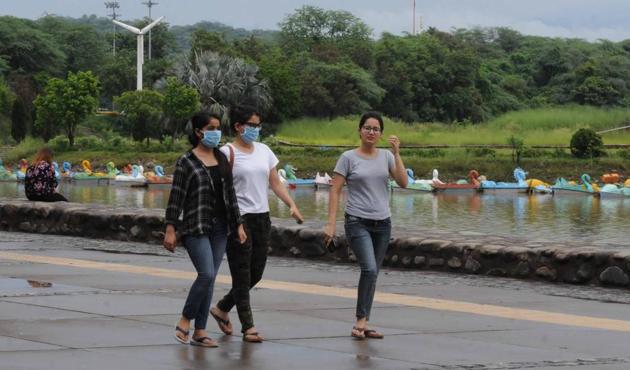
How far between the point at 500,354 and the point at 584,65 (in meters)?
116

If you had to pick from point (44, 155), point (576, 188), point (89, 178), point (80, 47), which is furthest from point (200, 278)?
point (80, 47)

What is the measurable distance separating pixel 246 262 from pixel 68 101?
76.1 meters

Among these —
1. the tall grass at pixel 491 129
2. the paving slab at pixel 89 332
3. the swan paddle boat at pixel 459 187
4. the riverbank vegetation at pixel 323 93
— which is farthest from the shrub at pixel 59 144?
the paving slab at pixel 89 332

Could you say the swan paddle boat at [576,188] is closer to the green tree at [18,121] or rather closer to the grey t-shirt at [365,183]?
the green tree at [18,121]

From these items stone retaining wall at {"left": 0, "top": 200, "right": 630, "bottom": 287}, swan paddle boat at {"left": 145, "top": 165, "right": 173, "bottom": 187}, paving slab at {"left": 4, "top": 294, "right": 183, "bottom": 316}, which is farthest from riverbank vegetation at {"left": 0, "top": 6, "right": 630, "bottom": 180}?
paving slab at {"left": 4, "top": 294, "right": 183, "bottom": 316}

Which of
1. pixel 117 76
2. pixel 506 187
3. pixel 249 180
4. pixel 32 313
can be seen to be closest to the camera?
pixel 249 180

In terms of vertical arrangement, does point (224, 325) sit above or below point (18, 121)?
below

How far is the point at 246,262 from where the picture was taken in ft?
35.6

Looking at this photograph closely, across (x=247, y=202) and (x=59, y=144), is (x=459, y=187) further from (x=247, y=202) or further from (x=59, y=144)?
(x=247, y=202)

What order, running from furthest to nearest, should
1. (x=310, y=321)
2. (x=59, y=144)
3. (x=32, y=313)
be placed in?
(x=59, y=144), (x=310, y=321), (x=32, y=313)

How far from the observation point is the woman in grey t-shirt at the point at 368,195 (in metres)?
11.2

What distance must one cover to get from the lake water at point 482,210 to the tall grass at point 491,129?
21.5 m

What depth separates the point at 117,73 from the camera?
119125mm

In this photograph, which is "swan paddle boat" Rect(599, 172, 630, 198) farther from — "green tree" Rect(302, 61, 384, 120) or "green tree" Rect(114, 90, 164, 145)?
"green tree" Rect(302, 61, 384, 120)
